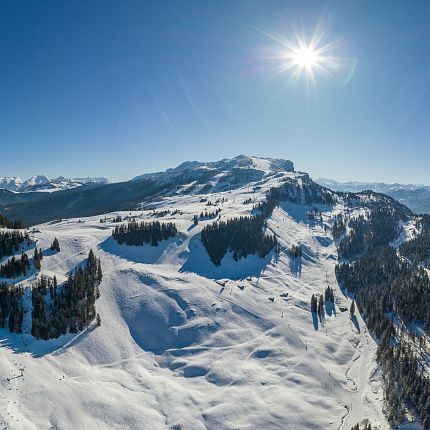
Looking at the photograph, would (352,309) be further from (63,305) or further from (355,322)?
(63,305)

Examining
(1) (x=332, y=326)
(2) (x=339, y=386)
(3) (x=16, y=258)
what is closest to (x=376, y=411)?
(2) (x=339, y=386)

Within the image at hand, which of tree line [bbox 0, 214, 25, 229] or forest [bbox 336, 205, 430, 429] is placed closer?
forest [bbox 336, 205, 430, 429]

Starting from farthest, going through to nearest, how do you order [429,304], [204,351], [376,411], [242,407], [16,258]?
[429,304]
[16,258]
[204,351]
[376,411]
[242,407]

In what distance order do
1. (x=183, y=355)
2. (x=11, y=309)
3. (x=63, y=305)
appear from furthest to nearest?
(x=183, y=355)
(x=63, y=305)
(x=11, y=309)

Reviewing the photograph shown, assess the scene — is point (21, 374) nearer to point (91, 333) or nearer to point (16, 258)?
point (91, 333)

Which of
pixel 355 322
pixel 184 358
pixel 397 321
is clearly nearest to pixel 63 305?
pixel 184 358

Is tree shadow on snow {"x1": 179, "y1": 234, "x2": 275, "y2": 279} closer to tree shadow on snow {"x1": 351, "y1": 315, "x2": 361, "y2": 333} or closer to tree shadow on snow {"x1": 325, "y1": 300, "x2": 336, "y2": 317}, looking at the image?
tree shadow on snow {"x1": 325, "y1": 300, "x2": 336, "y2": 317}

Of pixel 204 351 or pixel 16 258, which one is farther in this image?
pixel 16 258

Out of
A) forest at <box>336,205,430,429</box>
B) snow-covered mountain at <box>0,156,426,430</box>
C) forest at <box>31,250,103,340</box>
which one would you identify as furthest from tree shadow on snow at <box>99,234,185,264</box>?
forest at <box>336,205,430,429</box>
